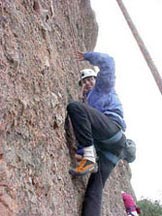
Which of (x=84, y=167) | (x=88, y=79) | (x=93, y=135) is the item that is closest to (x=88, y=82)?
(x=88, y=79)

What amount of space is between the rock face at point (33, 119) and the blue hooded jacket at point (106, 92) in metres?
0.58

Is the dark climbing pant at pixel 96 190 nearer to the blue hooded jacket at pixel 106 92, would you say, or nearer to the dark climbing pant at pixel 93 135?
the dark climbing pant at pixel 93 135

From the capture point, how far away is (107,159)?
269 inches

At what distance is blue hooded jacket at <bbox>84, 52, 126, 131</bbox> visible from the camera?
6785 mm

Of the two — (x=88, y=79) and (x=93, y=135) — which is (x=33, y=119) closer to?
(x=93, y=135)

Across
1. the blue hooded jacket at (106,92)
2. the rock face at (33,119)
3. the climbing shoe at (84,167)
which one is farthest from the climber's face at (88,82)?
the climbing shoe at (84,167)

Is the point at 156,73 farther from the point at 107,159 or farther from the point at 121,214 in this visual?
the point at 107,159

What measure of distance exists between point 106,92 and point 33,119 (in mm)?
1803

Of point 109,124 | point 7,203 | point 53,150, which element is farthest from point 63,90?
point 7,203

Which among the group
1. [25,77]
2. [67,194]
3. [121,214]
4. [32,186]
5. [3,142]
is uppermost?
[25,77]

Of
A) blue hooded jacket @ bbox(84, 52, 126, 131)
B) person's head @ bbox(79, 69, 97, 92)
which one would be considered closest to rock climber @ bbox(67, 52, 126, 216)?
blue hooded jacket @ bbox(84, 52, 126, 131)

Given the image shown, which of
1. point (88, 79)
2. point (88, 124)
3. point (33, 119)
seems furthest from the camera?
point (88, 79)

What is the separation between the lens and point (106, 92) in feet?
22.6

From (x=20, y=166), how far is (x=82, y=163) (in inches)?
60.8
